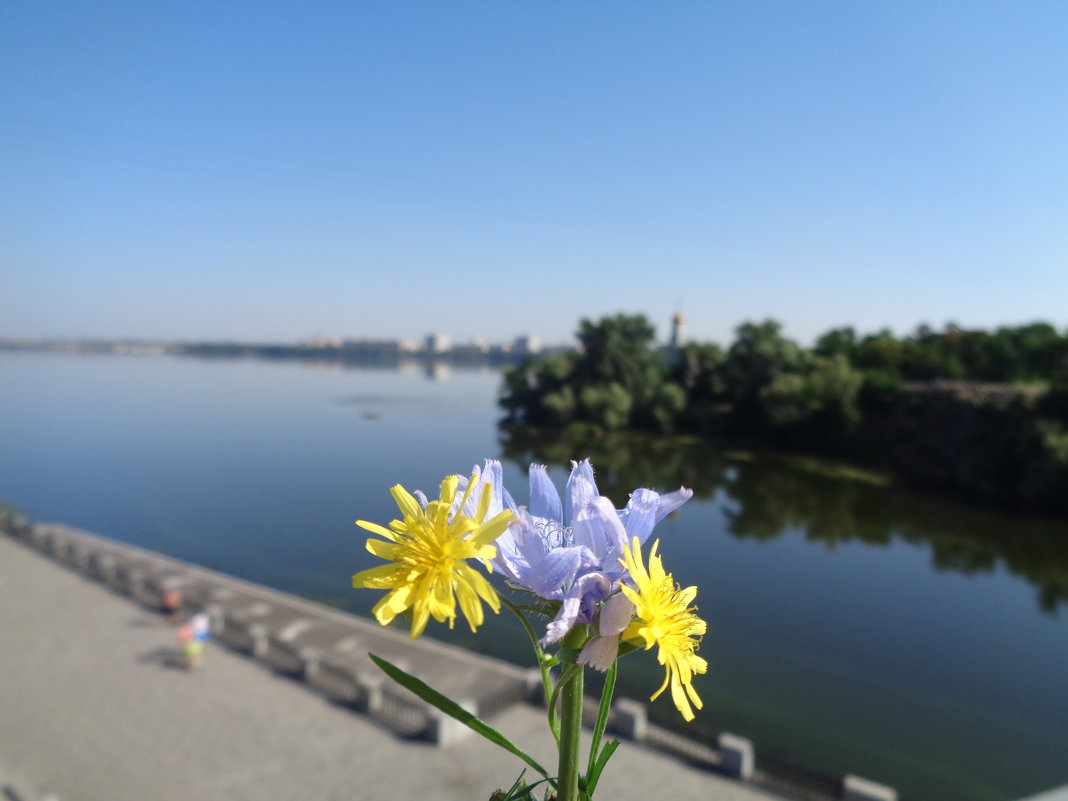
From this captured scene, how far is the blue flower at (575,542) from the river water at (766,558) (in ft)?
1.13

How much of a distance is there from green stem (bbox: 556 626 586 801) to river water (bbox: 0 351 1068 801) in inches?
17.0

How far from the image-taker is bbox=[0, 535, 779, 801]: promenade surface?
4668 mm

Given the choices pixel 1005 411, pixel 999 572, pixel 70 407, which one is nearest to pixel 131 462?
pixel 70 407

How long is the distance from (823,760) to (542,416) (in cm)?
1758

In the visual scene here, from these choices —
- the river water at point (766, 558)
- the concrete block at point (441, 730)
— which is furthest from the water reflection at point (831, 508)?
the concrete block at point (441, 730)

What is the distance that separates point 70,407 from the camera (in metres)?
31.0

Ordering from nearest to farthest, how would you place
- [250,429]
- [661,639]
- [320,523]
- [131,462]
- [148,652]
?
1. [661,639]
2. [148,652]
3. [320,523]
4. [131,462]
5. [250,429]

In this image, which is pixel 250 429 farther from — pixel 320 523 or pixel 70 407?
pixel 70 407

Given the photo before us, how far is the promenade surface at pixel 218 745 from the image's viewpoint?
4668mm

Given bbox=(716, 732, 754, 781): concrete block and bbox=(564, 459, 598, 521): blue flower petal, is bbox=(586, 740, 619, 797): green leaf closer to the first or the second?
bbox=(564, 459, 598, 521): blue flower petal

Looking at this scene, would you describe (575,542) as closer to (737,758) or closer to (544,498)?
(544,498)

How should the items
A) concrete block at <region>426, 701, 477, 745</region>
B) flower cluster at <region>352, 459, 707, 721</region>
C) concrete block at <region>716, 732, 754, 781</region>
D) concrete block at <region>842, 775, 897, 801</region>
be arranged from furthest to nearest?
1. concrete block at <region>426, 701, 477, 745</region>
2. concrete block at <region>716, 732, 754, 781</region>
3. concrete block at <region>842, 775, 897, 801</region>
4. flower cluster at <region>352, 459, 707, 721</region>

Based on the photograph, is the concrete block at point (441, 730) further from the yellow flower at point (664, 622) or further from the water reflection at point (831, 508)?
the yellow flower at point (664, 622)

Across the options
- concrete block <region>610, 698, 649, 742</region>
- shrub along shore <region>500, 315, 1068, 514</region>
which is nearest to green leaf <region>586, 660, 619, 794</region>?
concrete block <region>610, 698, 649, 742</region>
